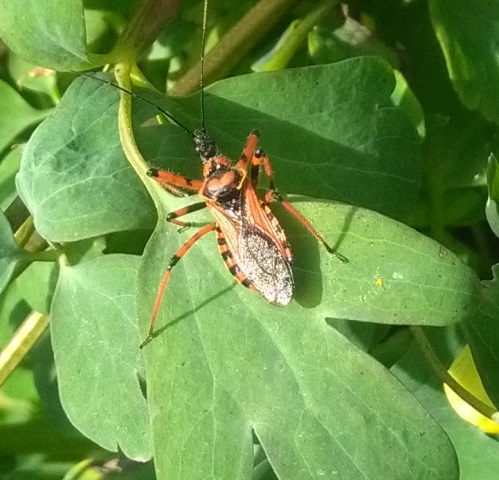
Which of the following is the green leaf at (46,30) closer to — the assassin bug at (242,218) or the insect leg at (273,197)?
the assassin bug at (242,218)

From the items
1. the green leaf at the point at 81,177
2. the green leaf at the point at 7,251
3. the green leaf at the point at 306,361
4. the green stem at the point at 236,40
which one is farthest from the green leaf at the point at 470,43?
the green leaf at the point at 7,251

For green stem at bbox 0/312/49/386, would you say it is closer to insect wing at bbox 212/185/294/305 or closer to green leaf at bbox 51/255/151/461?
green leaf at bbox 51/255/151/461

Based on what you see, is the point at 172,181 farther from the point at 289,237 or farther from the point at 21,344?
the point at 21,344

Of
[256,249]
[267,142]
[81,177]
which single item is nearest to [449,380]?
[256,249]

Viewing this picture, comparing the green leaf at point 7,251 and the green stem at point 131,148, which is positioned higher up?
the green stem at point 131,148

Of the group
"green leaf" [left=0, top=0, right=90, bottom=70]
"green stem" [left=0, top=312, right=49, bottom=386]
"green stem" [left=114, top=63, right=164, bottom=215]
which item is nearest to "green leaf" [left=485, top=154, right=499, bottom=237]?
"green stem" [left=114, top=63, right=164, bottom=215]

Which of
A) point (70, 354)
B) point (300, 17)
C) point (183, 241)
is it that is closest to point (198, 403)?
point (183, 241)
